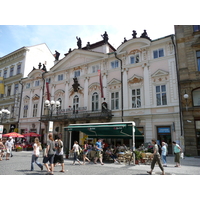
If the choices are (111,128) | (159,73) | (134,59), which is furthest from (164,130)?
(134,59)

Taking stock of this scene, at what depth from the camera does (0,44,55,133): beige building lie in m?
33.9

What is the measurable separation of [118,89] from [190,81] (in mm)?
8550

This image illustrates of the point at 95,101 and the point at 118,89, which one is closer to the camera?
the point at 118,89

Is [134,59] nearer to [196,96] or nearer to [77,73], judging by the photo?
[196,96]

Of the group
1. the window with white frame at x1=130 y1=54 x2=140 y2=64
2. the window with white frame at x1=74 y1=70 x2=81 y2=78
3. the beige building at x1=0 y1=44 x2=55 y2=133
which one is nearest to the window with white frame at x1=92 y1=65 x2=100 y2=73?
the window with white frame at x1=74 y1=70 x2=81 y2=78

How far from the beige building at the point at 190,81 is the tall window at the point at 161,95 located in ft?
6.21

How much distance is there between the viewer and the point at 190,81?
1814 cm

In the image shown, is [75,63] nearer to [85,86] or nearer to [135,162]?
[85,86]

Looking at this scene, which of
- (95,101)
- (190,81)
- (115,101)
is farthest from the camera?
(95,101)

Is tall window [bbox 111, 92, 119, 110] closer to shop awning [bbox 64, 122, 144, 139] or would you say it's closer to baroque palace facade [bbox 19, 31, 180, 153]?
baroque palace facade [bbox 19, 31, 180, 153]

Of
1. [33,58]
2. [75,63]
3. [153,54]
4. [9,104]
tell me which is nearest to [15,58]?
[33,58]

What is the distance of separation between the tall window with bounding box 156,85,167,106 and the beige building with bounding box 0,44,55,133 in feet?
82.6

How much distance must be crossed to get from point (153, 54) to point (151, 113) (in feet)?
24.1

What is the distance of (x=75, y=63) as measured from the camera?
28.1 meters
